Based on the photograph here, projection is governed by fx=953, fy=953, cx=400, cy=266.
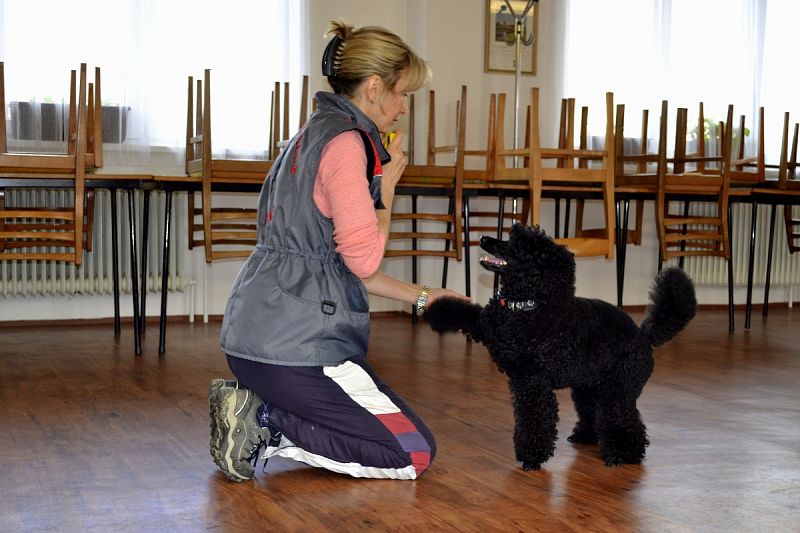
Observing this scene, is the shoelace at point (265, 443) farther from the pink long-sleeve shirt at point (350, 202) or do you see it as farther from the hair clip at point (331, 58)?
the hair clip at point (331, 58)

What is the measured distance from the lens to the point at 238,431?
1.97 metres

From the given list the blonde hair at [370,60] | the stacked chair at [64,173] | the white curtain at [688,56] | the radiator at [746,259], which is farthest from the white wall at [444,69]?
the blonde hair at [370,60]

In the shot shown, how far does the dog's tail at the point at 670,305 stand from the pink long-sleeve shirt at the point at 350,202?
2.32 feet

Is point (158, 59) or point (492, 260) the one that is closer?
point (492, 260)

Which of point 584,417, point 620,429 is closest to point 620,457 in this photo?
point 620,429

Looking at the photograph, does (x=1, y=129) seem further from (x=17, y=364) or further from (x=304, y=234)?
(x=304, y=234)

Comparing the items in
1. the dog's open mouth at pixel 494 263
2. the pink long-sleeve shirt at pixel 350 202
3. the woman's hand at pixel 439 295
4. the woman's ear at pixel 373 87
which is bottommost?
the woman's hand at pixel 439 295

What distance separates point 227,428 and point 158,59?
130 inches

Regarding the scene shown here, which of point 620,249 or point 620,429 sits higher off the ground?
point 620,249

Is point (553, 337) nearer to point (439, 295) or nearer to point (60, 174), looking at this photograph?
point (439, 295)

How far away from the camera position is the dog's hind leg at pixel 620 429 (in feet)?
7.00

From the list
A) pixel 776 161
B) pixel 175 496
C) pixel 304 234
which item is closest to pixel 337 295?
pixel 304 234

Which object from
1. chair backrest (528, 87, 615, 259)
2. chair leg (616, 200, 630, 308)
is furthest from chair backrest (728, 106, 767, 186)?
chair backrest (528, 87, 615, 259)

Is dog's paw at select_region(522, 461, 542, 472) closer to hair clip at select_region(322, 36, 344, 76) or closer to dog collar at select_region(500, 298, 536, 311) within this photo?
dog collar at select_region(500, 298, 536, 311)
